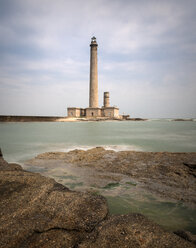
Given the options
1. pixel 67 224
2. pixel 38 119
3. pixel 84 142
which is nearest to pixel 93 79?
pixel 38 119

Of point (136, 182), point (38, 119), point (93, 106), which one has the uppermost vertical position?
point (93, 106)

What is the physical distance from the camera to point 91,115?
44.3m

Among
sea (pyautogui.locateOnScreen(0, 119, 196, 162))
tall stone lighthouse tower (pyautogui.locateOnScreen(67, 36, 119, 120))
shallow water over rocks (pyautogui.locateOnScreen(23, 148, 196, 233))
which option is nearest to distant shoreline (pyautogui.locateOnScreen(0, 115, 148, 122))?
tall stone lighthouse tower (pyautogui.locateOnScreen(67, 36, 119, 120))

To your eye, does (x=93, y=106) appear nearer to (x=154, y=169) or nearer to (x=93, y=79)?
(x=93, y=79)

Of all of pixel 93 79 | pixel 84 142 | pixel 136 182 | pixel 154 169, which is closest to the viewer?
pixel 136 182

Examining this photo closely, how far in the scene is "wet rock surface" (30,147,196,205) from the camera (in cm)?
345

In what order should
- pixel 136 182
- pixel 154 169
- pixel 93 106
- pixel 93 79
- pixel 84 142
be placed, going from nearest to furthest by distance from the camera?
pixel 136 182, pixel 154 169, pixel 84 142, pixel 93 79, pixel 93 106

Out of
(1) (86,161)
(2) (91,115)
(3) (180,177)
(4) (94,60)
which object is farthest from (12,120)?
(3) (180,177)

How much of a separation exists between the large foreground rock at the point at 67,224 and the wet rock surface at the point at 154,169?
1623 millimetres

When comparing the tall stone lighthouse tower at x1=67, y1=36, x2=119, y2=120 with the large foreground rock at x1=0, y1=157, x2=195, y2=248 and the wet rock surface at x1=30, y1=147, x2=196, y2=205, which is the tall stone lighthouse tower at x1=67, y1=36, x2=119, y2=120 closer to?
the wet rock surface at x1=30, y1=147, x2=196, y2=205

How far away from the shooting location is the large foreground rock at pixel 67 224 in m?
1.65

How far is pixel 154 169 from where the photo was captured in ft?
14.9

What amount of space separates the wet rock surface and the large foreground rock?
1623 mm

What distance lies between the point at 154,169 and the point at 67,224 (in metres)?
3.20
